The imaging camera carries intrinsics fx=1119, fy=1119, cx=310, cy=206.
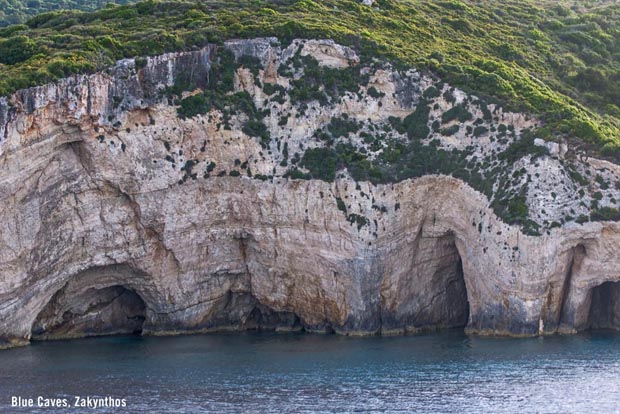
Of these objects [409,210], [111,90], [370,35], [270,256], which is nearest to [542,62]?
[370,35]

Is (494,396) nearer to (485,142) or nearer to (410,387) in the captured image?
(410,387)

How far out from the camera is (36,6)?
340 ft

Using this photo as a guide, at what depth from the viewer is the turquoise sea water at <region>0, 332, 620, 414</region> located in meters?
52.6

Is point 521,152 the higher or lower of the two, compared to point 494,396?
higher

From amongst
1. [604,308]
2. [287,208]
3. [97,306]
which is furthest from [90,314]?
[604,308]

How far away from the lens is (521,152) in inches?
2697

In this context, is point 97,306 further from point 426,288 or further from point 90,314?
point 426,288

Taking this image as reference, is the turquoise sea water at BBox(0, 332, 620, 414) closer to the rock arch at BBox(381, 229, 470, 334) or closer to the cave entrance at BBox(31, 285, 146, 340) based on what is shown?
the cave entrance at BBox(31, 285, 146, 340)

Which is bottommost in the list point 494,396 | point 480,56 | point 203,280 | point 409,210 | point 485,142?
point 494,396

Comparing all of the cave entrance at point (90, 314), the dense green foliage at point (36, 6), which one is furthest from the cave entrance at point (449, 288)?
the dense green foliage at point (36, 6)

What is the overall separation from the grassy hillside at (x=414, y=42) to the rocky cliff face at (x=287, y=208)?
5.02 feet

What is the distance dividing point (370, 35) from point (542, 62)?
1494 cm

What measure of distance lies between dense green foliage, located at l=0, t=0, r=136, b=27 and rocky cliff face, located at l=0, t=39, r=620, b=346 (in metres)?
34.8

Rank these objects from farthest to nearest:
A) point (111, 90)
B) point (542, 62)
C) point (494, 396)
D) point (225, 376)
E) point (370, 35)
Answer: point (542, 62), point (370, 35), point (111, 90), point (225, 376), point (494, 396)
